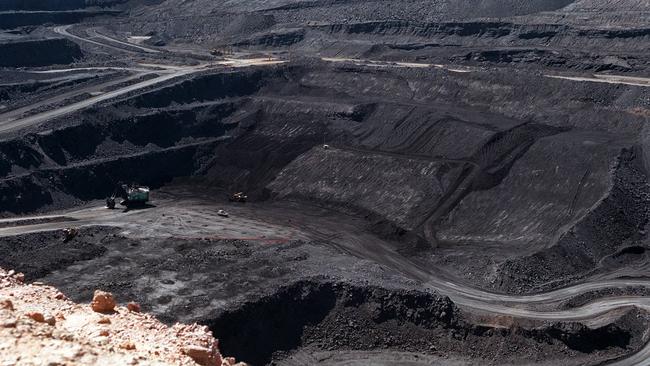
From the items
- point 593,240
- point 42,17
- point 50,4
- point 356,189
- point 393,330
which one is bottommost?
point 393,330

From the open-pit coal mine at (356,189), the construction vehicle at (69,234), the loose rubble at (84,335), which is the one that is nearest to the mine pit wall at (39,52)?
the open-pit coal mine at (356,189)

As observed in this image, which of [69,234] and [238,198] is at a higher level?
[69,234]

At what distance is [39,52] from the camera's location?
65.2 meters

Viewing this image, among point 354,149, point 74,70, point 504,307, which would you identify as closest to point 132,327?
point 504,307

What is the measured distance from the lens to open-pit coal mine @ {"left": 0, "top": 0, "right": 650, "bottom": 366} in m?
27.0

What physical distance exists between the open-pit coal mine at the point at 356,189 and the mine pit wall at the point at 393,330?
0.08 metres

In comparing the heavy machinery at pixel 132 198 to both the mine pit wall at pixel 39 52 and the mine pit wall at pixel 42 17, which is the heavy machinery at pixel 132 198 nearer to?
the mine pit wall at pixel 39 52

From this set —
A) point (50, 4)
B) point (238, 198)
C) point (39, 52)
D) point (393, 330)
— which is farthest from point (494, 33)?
point (50, 4)

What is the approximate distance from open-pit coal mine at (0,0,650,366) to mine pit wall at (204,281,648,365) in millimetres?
78

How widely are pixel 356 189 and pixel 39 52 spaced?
1536 inches

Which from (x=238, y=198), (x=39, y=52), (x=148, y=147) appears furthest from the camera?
(x=39, y=52)

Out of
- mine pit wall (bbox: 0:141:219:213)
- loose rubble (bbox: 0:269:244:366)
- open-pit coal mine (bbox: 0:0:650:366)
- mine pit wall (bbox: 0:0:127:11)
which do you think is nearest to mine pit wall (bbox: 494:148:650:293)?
open-pit coal mine (bbox: 0:0:650:366)

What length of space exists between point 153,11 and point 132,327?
299 feet

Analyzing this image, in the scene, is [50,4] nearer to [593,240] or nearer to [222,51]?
[222,51]
